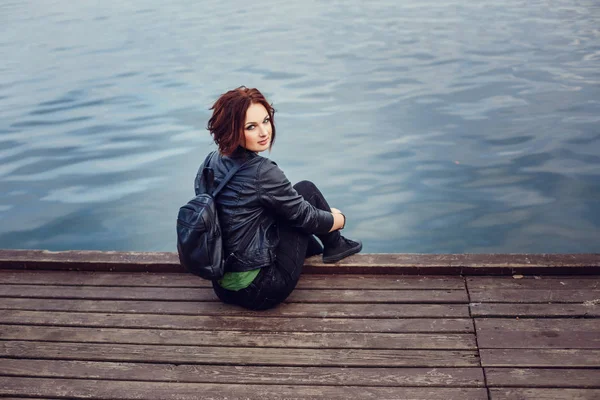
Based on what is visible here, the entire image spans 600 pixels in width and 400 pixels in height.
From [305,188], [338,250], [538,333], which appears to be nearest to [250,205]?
[305,188]

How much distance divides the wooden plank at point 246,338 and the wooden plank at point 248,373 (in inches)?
7.4

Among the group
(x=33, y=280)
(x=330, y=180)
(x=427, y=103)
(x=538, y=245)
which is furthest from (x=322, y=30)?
(x=33, y=280)

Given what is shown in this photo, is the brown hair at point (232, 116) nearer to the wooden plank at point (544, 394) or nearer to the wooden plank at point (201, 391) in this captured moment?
the wooden plank at point (201, 391)

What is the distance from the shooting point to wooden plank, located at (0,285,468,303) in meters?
3.73

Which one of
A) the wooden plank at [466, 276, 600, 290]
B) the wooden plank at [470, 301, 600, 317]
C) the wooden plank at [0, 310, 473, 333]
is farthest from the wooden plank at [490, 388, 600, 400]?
the wooden plank at [466, 276, 600, 290]

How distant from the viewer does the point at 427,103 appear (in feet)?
33.9

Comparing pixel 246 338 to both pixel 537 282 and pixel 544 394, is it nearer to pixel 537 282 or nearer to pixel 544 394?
pixel 544 394

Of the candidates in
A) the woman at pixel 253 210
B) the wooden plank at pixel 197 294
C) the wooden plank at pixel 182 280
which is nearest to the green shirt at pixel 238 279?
the woman at pixel 253 210

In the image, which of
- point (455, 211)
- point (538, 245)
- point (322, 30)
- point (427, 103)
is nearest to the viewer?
point (538, 245)

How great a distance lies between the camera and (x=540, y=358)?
3.16 m

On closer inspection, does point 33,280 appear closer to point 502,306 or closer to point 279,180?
point 279,180

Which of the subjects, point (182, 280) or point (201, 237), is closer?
point (201, 237)

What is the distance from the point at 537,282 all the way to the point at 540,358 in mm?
741

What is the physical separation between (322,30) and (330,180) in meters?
9.02
